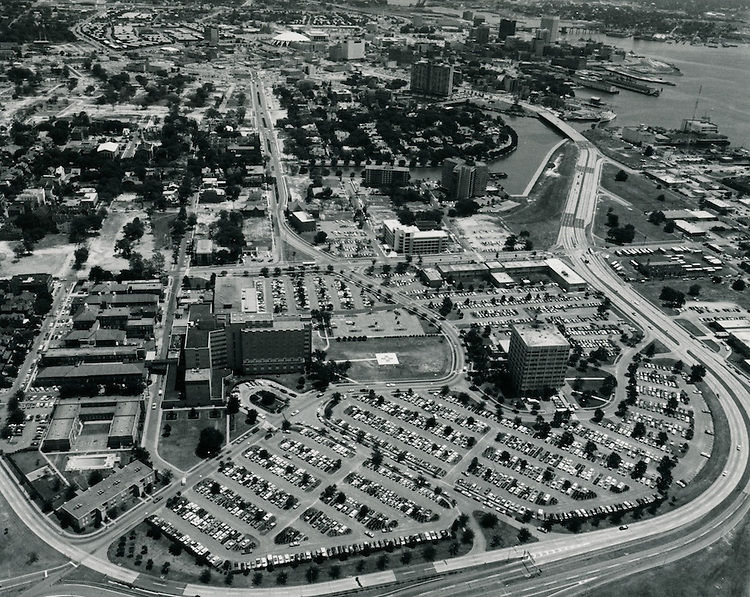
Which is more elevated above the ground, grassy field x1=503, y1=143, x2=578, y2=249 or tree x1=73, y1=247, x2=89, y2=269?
tree x1=73, y1=247, x2=89, y2=269

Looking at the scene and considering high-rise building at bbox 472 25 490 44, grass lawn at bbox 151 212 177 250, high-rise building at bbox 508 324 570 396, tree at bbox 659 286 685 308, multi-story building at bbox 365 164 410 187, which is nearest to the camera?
high-rise building at bbox 508 324 570 396

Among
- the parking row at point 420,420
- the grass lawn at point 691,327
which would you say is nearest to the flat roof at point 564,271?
the grass lawn at point 691,327

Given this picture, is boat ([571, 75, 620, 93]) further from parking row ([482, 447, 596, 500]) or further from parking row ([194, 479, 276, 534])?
parking row ([194, 479, 276, 534])

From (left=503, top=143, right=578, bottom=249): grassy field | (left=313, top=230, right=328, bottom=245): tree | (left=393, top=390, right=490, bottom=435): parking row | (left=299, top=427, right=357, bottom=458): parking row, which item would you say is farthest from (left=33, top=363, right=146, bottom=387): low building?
(left=503, top=143, right=578, bottom=249): grassy field

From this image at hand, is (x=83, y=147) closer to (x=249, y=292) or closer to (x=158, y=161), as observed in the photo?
(x=158, y=161)

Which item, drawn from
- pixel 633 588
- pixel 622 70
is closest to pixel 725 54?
pixel 622 70

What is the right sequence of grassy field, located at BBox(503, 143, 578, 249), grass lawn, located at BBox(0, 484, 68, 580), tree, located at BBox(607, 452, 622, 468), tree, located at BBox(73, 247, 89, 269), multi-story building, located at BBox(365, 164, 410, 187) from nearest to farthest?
1. grass lawn, located at BBox(0, 484, 68, 580)
2. tree, located at BBox(607, 452, 622, 468)
3. tree, located at BBox(73, 247, 89, 269)
4. grassy field, located at BBox(503, 143, 578, 249)
5. multi-story building, located at BBox(365, 164, 410, 187)
